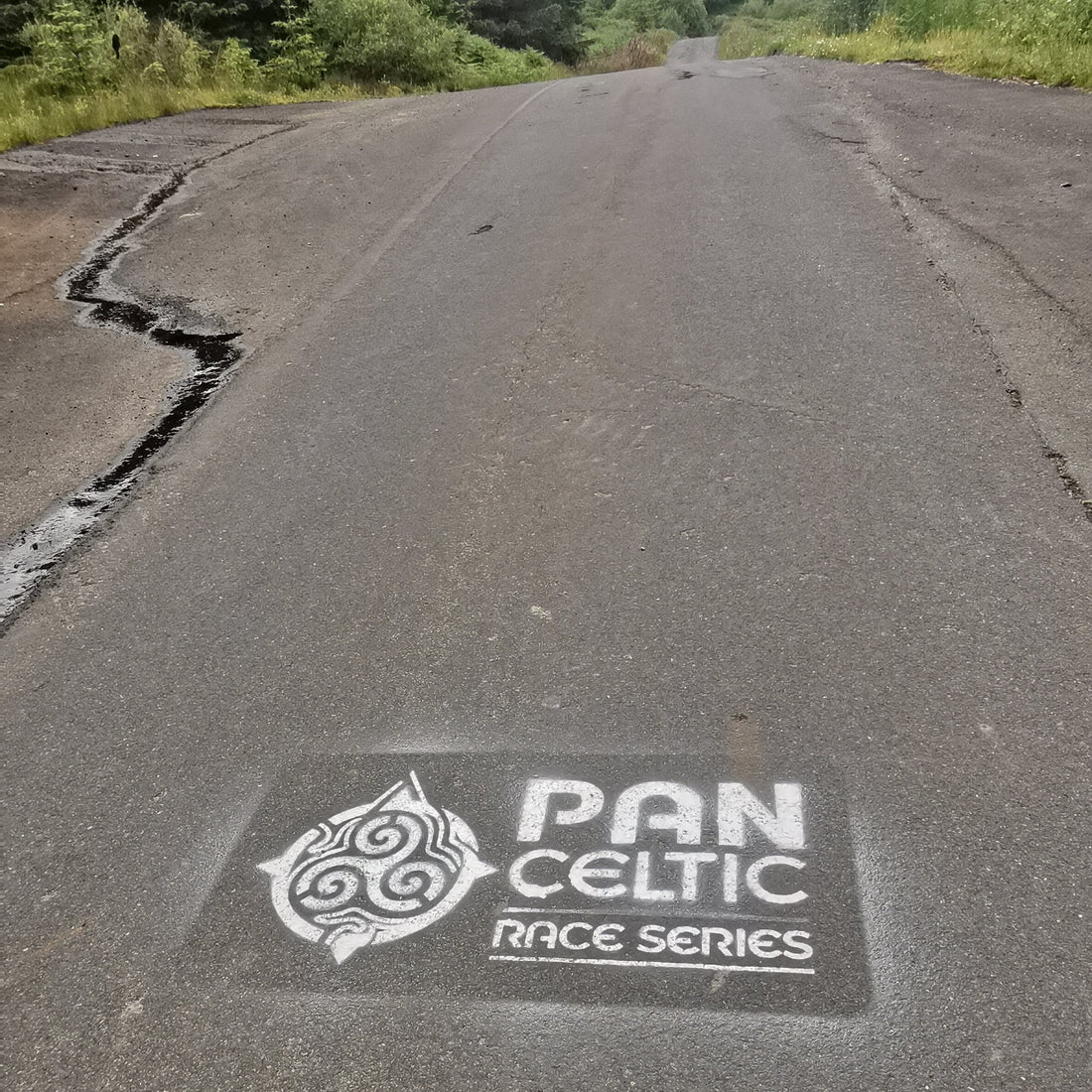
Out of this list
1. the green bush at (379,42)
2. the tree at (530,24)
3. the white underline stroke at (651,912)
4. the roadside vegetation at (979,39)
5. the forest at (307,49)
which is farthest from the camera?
the tree at (530,24)

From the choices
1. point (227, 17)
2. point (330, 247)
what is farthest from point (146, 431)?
point (227, 17)

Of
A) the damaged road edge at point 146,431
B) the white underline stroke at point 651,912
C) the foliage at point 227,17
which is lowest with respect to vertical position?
the white underline stroke at point 651,912

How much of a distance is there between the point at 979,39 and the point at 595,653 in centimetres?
1503

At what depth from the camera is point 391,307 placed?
24.3 ft

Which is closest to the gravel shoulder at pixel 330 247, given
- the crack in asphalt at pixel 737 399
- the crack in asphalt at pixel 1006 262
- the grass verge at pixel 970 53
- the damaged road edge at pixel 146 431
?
the crack in asphalt at pixel 1006 262

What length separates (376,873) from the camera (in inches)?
117

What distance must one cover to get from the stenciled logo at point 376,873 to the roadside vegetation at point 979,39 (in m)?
12.0

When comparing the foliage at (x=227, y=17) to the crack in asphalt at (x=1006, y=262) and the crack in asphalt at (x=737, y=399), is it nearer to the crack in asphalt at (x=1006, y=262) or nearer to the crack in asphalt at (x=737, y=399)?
the crack in asphalt at (x=1006, y=262)

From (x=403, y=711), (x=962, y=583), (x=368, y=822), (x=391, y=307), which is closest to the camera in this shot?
(x=368, y=822)

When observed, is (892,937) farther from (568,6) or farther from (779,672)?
(568,6)

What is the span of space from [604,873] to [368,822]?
0.75 m

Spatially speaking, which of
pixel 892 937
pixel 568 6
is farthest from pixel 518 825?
pixel 568 6

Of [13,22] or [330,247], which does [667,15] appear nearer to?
[13,22]

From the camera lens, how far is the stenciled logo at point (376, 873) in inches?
110
